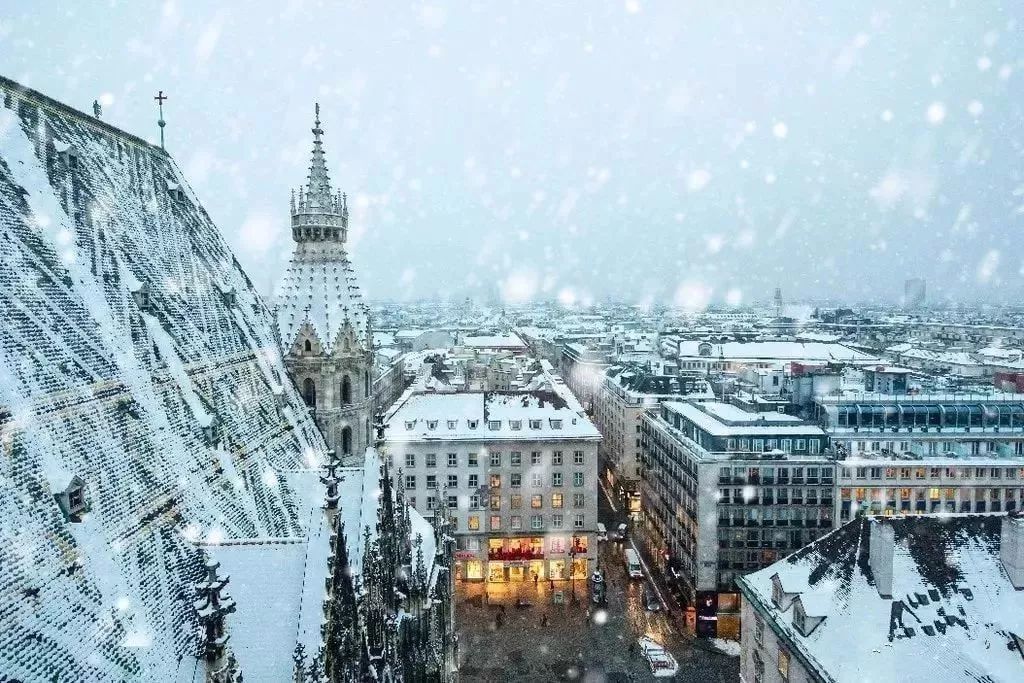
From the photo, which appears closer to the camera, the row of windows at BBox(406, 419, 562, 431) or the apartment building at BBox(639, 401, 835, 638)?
the apartment building at BBox(639, 401, 835, 638)

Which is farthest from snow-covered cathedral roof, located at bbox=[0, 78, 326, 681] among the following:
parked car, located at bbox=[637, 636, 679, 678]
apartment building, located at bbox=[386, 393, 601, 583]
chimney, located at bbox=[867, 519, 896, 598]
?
apartment building, located at bbox=[386, 393, 601, 583]

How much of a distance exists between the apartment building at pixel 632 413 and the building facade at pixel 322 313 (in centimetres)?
4615

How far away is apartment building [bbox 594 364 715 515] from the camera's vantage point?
81312 millimetres

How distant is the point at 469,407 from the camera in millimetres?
64500

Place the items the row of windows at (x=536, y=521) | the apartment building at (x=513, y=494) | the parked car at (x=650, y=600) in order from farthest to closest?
the row of windows at (x=536, y=521)
the apartment building at (x=513, y=494)
the parked car at (x=650, y=600)

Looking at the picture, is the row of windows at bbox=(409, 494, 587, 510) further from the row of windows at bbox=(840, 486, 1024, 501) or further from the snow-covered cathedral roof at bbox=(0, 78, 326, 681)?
the snow-covered cathedral roof at bbox=(0, 78, 326, 681)

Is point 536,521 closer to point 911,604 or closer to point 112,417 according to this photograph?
point 911,604

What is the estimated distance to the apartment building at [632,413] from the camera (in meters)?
81.3

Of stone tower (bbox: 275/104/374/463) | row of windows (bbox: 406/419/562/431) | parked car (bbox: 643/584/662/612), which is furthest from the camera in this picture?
row of windows (bbox: 406/419/562/431)

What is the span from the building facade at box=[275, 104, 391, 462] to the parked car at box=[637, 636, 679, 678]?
23.8 metres

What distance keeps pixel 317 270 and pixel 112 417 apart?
18753 mm

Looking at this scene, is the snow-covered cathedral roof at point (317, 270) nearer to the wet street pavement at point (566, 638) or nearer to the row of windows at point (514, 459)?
the wet street pavement at point (566, 638)

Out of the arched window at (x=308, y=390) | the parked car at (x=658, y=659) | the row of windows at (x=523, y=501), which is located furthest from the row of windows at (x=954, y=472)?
the arched window at (x=308, y=390)

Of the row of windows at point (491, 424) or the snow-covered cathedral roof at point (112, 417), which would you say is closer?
the snow-covered cathedral roof at point (112, 417)
